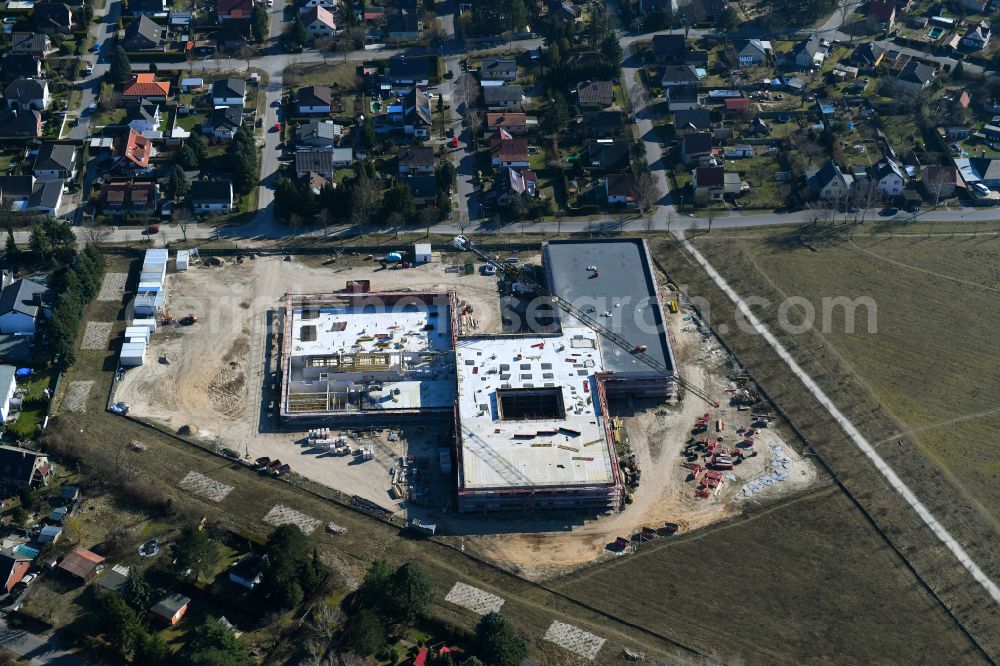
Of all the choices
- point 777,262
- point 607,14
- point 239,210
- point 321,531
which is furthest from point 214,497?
point 607,14

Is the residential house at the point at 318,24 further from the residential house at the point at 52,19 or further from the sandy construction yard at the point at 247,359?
the sandy construction yard at the point at 247,359

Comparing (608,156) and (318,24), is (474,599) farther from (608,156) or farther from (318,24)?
(318,24)

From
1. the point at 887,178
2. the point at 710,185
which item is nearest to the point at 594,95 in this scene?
the point at 710,185

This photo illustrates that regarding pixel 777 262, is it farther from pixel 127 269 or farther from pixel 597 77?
pixel 127 269

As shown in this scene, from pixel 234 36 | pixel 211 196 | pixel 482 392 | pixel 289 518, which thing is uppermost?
pixel 234 36

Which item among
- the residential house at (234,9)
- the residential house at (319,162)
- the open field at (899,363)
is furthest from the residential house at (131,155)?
the open field at (899,363)

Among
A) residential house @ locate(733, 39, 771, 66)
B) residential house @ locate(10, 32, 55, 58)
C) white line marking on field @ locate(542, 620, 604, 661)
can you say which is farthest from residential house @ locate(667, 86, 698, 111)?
residential house @ locate(10, 32, 55, 58)

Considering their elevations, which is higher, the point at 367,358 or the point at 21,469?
the point at 367,358
